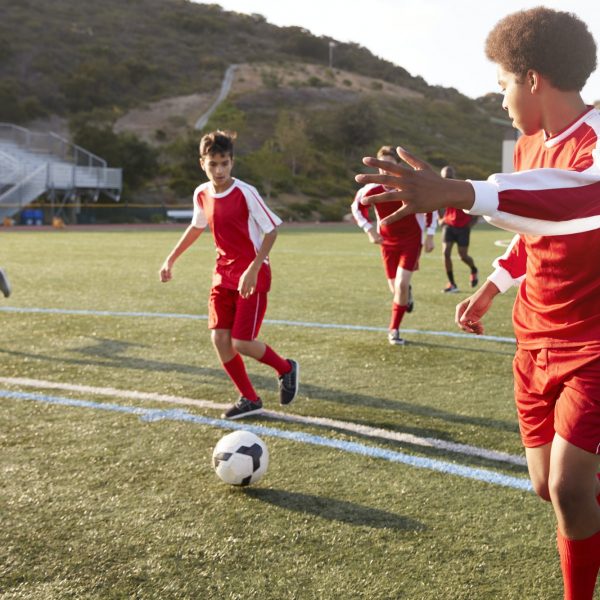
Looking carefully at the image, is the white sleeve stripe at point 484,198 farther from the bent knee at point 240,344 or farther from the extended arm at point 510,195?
the bent knee at point 240,344

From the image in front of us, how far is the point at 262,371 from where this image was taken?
6.34 metres

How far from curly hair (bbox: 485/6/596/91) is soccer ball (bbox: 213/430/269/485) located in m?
2.20

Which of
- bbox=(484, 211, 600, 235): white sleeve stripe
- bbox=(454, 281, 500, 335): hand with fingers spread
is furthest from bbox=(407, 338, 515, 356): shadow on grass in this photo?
bbox=(484, 211, 600, 235): white sleeve stripe

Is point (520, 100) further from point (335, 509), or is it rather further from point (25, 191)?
point (25, 191)

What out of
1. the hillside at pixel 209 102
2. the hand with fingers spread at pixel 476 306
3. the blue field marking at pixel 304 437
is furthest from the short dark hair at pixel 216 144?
the hillside at pixel 209 102

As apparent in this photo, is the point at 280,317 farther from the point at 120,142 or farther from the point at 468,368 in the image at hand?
the point at 120,142

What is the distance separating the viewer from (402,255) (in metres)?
7.96

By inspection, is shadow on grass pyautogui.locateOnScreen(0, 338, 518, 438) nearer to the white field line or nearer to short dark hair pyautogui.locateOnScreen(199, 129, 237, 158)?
the white field line

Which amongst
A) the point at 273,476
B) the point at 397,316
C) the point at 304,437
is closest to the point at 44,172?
the point at 397,316

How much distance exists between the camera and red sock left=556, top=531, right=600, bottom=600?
2.33 meters

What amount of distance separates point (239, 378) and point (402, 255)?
342 cm

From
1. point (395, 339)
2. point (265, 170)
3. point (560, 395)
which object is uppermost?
point (265, 170)

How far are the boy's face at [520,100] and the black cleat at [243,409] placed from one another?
302 cm

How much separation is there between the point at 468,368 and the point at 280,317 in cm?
302
